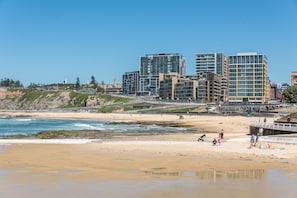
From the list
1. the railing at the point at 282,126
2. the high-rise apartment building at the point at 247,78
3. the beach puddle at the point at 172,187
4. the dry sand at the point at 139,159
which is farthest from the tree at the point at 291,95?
the beach puddle at the point at 172,187

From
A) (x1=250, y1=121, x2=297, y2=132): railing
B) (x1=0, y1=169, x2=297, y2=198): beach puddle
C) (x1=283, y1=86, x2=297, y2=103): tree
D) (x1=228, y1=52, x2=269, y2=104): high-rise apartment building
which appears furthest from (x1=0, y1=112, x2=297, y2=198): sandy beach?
(x1=228, y1=52, x2=269, y2=104): high-rise apartment building

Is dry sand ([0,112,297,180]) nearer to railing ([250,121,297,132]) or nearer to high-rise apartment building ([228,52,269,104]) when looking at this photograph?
railing ([250,121,297,132])

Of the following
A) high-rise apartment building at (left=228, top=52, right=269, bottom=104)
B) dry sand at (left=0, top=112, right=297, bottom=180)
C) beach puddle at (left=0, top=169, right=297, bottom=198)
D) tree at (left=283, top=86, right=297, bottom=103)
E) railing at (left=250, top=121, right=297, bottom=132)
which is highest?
high-rise apartment building at (left=228, top=52, right=269, bottom=104)

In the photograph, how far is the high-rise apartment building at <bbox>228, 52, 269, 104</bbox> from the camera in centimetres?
18975

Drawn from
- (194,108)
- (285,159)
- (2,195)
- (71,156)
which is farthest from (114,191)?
(194,108)

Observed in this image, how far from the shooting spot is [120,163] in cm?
2436

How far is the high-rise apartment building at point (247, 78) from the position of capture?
189750 millimetres

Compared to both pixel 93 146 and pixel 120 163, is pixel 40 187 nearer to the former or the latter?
pixel 120 163

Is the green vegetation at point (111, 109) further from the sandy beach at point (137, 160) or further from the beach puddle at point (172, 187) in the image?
the beach puddle at point (172, 187)

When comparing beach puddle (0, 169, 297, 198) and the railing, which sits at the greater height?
the railing

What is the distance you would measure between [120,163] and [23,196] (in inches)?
370

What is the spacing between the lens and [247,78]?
193m

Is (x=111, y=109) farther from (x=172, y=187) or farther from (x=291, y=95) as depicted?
(x=172, y=187)

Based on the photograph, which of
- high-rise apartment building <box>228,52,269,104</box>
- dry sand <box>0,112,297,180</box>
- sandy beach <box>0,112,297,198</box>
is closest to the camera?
sandy beach <box>0,112,297,198</box>
